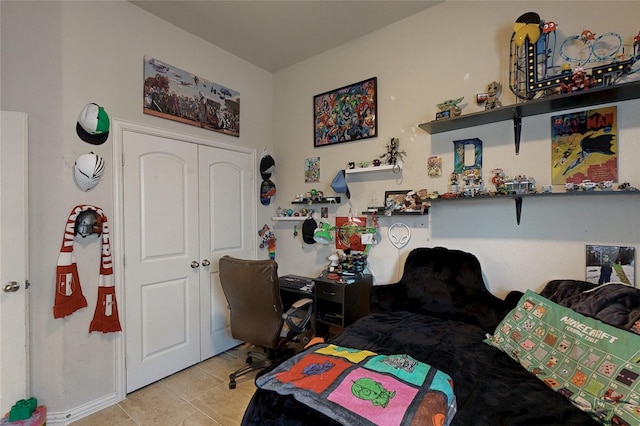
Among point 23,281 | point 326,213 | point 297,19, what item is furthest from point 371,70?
point 23,281

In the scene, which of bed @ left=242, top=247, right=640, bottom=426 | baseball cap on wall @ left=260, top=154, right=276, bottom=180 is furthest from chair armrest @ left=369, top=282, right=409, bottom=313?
baseball cap on wall @ left=260, top=154, right=276, bottom=180

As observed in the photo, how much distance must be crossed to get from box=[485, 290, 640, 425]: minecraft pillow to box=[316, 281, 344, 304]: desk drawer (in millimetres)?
1087

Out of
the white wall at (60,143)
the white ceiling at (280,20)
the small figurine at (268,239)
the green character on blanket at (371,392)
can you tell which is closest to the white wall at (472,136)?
the white ceiling at (280,20)

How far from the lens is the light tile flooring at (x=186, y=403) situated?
1.96 metres

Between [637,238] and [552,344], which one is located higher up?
[637,238]

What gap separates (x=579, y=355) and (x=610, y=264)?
0.82 meters

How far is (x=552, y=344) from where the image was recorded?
1379mm

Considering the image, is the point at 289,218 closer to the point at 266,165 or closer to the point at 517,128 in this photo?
the point at 266,165

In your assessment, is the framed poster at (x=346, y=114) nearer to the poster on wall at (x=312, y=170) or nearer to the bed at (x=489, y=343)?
the poster on wall at (x=312, y=170)

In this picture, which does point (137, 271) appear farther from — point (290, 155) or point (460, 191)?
point (460, 191)

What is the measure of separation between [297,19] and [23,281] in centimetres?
279

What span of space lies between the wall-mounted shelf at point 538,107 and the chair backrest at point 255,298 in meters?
1.67

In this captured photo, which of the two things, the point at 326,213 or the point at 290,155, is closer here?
the point at 326,213

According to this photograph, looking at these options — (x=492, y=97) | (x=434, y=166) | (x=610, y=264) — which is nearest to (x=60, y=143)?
(x=434, y=166)
